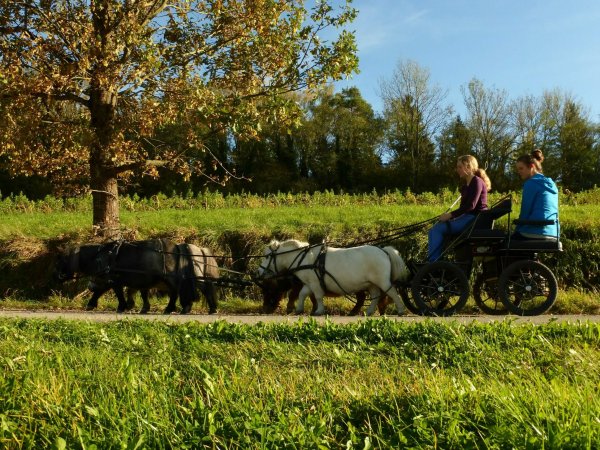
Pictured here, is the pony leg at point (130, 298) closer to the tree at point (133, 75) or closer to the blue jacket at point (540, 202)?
the tree at point (133, 75)

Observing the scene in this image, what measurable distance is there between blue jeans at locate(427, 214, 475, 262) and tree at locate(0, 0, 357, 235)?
4.28 m

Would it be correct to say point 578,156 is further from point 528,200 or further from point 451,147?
point 528,200

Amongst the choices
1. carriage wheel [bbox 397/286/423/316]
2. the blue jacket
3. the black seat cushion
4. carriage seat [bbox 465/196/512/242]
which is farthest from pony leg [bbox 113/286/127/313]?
the blue jacket

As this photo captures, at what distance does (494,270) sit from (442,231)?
0.99 meters

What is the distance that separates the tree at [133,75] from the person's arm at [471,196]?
4.38 metres

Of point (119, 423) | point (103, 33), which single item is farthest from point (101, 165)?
point (119, 423)

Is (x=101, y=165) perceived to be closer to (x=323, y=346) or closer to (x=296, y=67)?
(x=296, y=67)

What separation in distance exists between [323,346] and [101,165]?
27.6 ft

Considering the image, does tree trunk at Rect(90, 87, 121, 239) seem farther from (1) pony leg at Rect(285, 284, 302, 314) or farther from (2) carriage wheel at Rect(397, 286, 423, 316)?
(2) carriage wheel at Rect(397, 286, 423, 316)

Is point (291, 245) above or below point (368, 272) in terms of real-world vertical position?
above

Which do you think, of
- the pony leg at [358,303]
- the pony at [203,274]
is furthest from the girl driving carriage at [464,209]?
the pony at [203,274]

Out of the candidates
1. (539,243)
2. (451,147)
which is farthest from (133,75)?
(451,147)

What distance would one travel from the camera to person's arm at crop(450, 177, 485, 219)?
30.6 ft

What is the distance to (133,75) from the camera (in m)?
11.5
